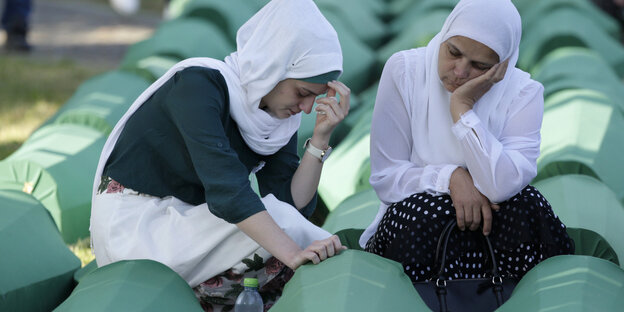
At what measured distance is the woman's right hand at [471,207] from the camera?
7.92 feet

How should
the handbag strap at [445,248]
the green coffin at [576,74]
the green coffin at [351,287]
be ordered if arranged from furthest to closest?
the green coffin at [576,74] → the handbag strap at [445,248] → the green coffin at [351,287]

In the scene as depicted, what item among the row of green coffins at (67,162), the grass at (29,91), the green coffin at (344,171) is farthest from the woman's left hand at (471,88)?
the grass at (29,91)

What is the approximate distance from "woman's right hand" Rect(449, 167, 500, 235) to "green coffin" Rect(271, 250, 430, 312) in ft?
0.88

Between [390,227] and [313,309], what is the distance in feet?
1.79

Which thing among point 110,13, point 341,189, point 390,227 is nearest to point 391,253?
point 390,227

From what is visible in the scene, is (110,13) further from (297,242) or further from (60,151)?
(297,242)

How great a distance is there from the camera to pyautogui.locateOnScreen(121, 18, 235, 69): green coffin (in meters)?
5.26

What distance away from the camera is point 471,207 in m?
2.41

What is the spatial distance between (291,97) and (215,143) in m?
0.28

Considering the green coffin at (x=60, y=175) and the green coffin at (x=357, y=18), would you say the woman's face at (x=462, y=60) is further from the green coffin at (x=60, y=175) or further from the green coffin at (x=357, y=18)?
the green coffin at (x=357, y=18)

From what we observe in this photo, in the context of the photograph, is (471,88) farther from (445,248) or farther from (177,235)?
(177,235)

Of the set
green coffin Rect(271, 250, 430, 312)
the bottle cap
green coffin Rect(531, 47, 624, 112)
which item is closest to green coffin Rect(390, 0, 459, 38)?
green coffin Rect(531, 47, 624, 112)

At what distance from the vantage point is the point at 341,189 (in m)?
3.79

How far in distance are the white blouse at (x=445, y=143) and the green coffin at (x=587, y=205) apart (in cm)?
50
